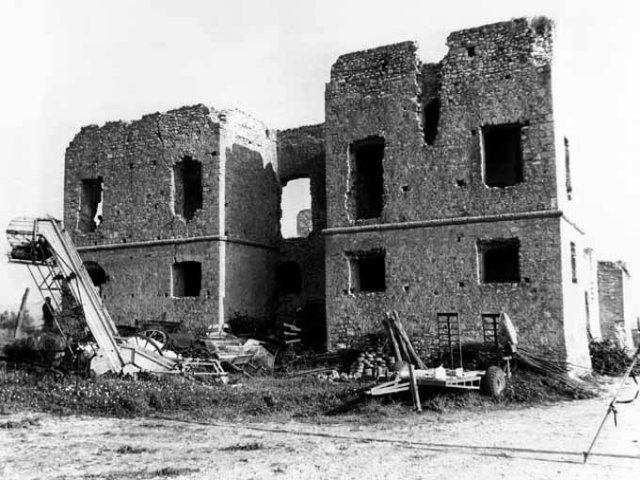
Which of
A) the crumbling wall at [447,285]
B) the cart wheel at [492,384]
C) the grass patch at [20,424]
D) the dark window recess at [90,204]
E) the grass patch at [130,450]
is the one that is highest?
the dark window recess at [90,204]

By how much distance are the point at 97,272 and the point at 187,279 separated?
3.30 m

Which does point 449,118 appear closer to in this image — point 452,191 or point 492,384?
point 452,191

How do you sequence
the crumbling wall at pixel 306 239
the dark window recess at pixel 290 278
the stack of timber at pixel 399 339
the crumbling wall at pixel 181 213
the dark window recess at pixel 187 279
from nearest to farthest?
1. the stack of timber at pixel 399 339
2. the crumbling wall at pixel 181 213
3. the dark window recess at pixel 187 279
4. the crumbling wall at pixel 306 239
5. the dark window recess at pixel 290 278

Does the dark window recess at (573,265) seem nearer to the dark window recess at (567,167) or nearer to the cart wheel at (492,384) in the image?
the dark window recess at (567,167)

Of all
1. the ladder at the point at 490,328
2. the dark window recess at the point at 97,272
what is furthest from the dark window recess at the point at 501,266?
the dark window recess at the point at 97,272

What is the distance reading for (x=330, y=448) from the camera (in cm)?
909

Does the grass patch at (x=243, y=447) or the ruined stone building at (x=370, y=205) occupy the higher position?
the ruined stone building at (x=370, y=205)

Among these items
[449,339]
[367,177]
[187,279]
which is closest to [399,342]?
[449,339]

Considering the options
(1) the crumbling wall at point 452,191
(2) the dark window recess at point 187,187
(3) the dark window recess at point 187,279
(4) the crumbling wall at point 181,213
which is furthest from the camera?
(2) the dark window recess at point 187,187

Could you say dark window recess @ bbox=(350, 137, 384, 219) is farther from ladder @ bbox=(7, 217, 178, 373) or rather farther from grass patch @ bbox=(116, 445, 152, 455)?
grass patch @ bbox=(116, 445, 152, 455)

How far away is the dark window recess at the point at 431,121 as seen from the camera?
1734 centimetres

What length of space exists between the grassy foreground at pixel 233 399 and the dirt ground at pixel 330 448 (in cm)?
47

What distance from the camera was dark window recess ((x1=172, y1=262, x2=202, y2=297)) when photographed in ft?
66.2

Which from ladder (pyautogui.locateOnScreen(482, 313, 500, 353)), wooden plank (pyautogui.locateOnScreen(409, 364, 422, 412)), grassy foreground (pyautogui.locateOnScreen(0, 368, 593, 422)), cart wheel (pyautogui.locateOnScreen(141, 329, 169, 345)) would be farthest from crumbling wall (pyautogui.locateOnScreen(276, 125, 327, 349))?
wooden plank (pyautogui.locateOnScreen(409, 364, 422, 412))
